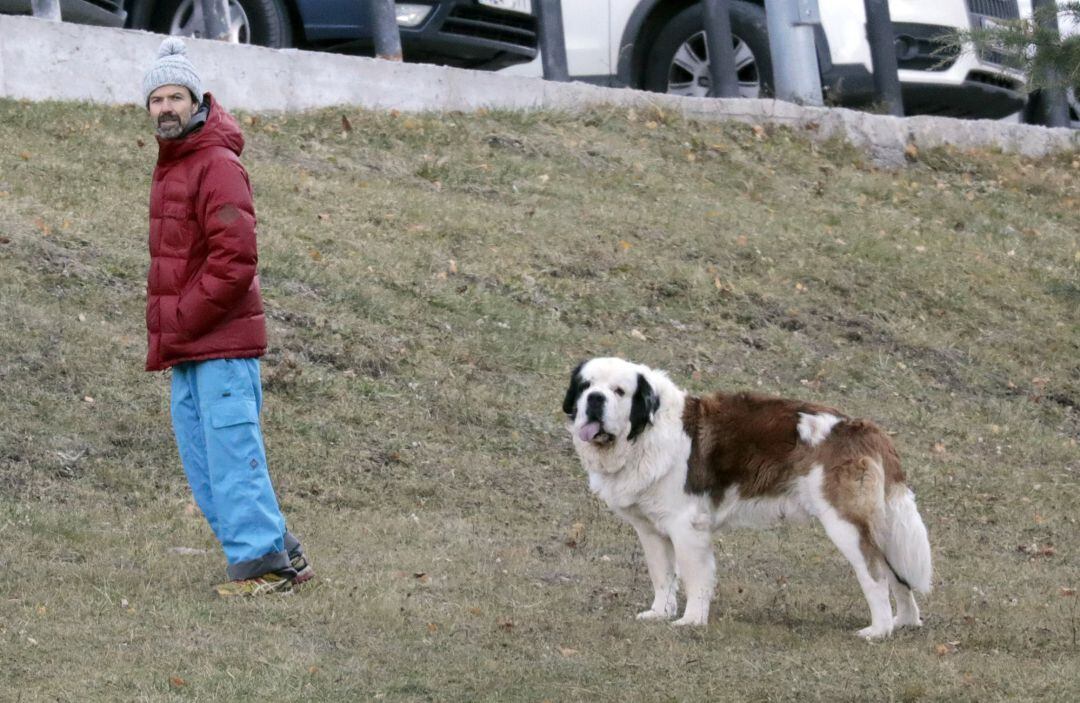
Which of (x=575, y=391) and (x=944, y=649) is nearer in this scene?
(x=944, y=649)

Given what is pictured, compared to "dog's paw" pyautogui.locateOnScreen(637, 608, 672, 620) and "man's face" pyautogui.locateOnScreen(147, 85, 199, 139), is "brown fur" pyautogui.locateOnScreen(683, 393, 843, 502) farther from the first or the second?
"man's face" pyautogui.locateOnScreen(147, 85, 199, 139)

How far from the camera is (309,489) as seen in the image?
905cm

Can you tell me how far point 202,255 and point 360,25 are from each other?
1002cm

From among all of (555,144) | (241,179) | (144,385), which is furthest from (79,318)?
(555,144)

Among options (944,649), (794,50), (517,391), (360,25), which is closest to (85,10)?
(360,25)

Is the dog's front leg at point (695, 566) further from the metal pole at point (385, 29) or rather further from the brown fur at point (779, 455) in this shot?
the metal pole at point (385, 29)

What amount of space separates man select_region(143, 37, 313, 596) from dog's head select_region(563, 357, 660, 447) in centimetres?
134

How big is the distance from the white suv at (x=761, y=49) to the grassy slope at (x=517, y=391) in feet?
3.21

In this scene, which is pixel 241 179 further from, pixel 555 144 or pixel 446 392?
pixel 555 144

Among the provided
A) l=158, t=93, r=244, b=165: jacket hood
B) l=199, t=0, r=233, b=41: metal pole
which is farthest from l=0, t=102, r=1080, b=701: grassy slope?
l=158, t=93, r=244, b=165: jacket hood

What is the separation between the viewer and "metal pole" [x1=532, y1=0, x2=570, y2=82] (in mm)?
16422

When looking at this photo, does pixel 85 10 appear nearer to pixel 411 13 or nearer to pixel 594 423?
pixel 411 13

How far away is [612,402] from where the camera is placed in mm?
7008

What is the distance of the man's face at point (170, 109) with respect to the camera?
21.7 ft
